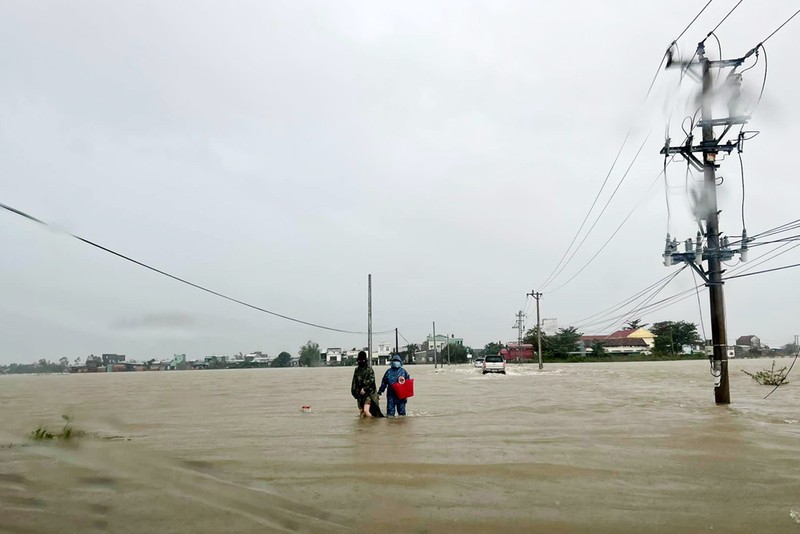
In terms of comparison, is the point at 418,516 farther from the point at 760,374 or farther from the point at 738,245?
the point at 760,374

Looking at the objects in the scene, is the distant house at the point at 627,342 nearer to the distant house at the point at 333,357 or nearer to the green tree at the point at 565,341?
the green tree at the point at 565,341

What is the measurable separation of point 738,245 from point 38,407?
1780cm

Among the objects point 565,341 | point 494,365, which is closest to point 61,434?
point 494,365

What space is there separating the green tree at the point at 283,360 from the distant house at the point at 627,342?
56.0 m

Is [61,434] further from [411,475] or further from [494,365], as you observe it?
[494,365]

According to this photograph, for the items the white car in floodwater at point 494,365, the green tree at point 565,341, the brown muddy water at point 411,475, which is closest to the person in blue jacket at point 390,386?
the brown muddy water at point 411,475

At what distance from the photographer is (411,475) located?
22.8 feet

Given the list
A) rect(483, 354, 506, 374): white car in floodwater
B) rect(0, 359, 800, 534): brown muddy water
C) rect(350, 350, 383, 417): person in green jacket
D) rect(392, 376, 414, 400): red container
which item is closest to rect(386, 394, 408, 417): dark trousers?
rect(392, 376, 414, 400): red container

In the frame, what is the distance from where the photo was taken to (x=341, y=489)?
630cm

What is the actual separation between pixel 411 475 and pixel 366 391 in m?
6.04

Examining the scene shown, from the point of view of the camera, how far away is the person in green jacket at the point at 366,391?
12.8 meters

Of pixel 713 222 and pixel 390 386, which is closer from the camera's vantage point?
pixel 390 386

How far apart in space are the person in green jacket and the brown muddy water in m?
0.34

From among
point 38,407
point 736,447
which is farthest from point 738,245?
point 38,407
